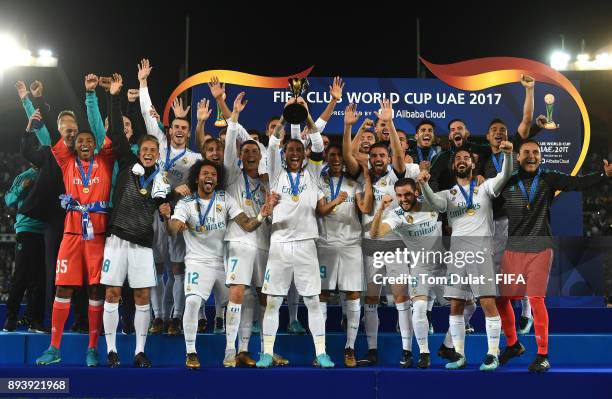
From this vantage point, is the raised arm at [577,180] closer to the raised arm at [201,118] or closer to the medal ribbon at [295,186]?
the medal ribbon at [295,186]

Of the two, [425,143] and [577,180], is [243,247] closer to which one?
[425,143]

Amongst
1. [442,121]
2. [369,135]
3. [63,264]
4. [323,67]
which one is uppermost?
[323,67]

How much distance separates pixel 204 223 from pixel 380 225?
4.44ft

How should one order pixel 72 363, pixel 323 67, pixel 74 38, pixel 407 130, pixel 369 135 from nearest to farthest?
pixel 72 363 → pixel 369 135 → pixel 407 130 → pixel 74 38 → pixel 323 67

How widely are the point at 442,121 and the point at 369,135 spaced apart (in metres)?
2.69

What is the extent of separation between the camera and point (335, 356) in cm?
575

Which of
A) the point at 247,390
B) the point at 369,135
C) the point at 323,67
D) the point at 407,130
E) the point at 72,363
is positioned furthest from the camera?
the point at 323,67

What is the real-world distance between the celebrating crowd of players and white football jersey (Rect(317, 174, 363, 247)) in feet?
0.04

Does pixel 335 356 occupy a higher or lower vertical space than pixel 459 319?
lower

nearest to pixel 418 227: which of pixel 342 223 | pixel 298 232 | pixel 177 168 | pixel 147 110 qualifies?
pixel 342 223

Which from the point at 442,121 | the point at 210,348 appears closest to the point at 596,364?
the point at 210,348

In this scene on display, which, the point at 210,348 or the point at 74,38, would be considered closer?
the point at 210,348

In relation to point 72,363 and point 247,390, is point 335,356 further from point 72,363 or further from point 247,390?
point 72,363

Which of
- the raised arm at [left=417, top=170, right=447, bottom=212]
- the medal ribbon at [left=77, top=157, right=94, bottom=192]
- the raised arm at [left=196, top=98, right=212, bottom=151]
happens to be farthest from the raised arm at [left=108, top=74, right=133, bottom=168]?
the raised arm at [left=417, top=170, right=447, bottom=212]
